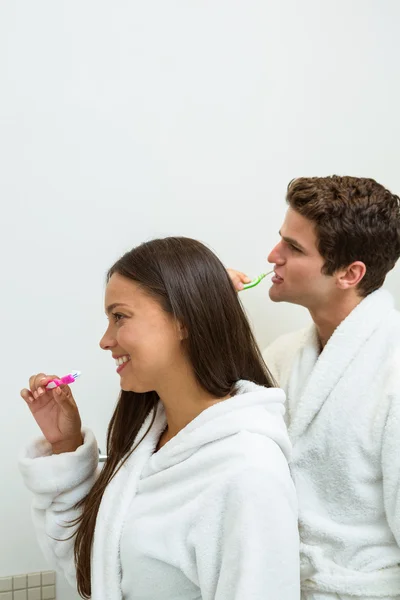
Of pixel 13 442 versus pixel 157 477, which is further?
pixel 13 442

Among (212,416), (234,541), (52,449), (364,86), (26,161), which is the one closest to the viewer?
(234,541)

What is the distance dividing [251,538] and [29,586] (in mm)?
855

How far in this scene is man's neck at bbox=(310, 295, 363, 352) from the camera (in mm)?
1598

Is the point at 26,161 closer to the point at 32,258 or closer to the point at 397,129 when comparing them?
the point at 32,258

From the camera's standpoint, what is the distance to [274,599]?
113cm

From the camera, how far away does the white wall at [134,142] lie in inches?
65.4

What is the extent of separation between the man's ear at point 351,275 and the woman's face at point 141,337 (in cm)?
47

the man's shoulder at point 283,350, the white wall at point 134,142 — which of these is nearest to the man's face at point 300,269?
the man's shoulder at point 283,350

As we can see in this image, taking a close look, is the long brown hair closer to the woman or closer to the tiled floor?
the woman

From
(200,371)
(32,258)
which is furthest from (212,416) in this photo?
(32,258)

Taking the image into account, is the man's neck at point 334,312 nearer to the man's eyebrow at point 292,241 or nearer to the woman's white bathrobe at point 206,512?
the man's eyebrow at point 292,241

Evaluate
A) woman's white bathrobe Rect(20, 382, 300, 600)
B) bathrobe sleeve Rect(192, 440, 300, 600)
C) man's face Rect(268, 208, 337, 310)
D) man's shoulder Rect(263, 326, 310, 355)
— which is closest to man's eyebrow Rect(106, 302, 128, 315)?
woman's white bathrobe Rect(20, 382, 300, 600)

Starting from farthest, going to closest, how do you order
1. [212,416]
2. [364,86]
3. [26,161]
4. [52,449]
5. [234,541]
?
[364,86] < [26,161] < [52,449] < [212,416] < [234,541]

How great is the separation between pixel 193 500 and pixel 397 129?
1240 mm
